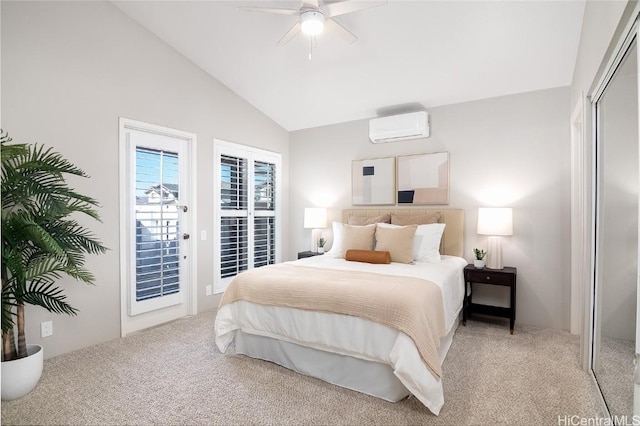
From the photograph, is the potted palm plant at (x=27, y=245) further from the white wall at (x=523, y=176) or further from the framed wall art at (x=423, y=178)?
the white wall at (x=523, y=176)

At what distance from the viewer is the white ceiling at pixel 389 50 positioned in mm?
2814

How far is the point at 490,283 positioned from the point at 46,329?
160 inches

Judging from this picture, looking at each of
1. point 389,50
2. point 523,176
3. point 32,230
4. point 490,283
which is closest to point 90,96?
point 32,230

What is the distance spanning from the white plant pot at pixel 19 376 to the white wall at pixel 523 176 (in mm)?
4079

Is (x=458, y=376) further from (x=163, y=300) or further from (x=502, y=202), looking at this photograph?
(x=163, y=300)

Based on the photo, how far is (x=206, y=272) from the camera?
4145 millimetres

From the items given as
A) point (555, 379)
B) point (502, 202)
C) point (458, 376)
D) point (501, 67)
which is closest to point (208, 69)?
point (501, 67)

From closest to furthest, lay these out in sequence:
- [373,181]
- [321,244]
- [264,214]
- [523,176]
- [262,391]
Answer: [262,391]
[523,176]
[373,181]
[321,244]
[264,214]

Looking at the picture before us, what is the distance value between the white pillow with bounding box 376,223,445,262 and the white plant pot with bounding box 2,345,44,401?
3.26 metres

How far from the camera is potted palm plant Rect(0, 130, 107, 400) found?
2152 mm

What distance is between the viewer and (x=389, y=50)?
3309 mm

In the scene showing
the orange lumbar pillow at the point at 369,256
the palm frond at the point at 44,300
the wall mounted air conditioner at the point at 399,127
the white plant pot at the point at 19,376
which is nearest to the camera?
the white plant pot at the point at 19,376

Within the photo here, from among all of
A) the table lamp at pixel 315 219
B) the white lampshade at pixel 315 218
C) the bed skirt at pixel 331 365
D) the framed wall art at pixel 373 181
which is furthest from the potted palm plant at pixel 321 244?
the bed skirt at pixel 331 365

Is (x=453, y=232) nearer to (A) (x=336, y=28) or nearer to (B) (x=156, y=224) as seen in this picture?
(A) (x=336, y=28)
